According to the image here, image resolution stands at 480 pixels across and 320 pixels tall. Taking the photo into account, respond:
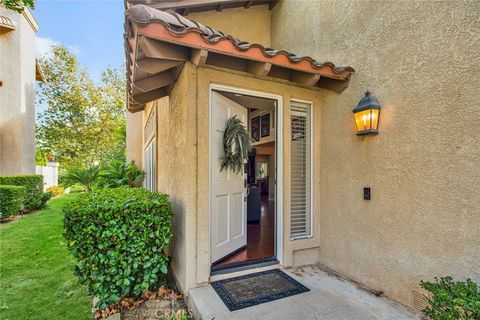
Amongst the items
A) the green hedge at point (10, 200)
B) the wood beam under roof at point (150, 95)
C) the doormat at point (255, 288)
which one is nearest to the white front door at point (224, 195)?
the doormat at point (255, 288)

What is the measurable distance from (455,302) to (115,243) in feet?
11.4

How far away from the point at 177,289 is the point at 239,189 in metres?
1.96

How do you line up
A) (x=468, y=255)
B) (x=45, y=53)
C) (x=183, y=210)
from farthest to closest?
(x=45, y=53)
(x=183, y=210)
(x=468, y=255)

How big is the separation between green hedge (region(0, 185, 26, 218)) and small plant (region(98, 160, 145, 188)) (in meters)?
2.65

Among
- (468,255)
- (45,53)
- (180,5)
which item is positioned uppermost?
(45,53)

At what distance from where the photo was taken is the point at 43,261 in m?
4.92

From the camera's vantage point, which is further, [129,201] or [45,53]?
[45,53]

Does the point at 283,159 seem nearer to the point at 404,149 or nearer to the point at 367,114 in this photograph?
the point at 367,114

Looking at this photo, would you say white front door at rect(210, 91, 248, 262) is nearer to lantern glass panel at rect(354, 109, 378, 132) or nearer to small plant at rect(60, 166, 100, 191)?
lantern glass panel at rect(354, 109, 378, 132)

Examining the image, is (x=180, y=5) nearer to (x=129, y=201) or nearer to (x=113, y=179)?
(x=129, y=201)

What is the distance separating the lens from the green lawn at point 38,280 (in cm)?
325

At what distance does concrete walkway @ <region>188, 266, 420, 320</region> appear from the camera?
274 cm

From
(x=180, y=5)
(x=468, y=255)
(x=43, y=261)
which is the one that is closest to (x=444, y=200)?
(x=468, y=255)

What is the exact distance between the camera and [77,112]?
58.4 ft
